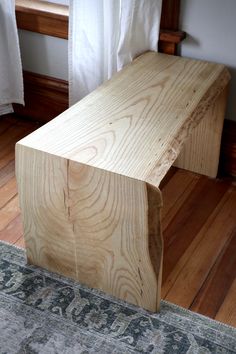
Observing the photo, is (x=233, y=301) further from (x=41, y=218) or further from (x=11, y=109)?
(x=11, y=109)

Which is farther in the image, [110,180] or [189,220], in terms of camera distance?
[189,220]

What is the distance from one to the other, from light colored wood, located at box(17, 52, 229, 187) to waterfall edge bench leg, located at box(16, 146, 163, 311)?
0.04m

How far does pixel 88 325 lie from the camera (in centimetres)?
128

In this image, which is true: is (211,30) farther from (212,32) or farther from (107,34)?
(107,34)

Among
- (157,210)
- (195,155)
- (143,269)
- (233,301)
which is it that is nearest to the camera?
(157,210)

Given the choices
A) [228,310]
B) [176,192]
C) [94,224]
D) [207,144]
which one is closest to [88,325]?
[94,224]

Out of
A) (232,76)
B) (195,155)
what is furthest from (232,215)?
(232,76)

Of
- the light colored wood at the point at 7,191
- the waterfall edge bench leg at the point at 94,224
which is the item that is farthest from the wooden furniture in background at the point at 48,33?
the waterfall edge bench leg at the point at 94,224

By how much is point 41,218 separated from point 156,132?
38cm

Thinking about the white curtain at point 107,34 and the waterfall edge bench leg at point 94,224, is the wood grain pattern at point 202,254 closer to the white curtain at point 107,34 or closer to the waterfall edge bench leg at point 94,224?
the waterfall edge bench leg at point 94,224

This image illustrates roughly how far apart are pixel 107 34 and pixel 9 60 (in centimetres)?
48

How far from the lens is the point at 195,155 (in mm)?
1849

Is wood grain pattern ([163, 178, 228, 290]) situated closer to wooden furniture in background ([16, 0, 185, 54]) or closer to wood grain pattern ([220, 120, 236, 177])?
wood grain pattern ([220, 120, 236, 177])

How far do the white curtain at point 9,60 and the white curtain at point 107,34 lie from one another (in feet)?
0.84
